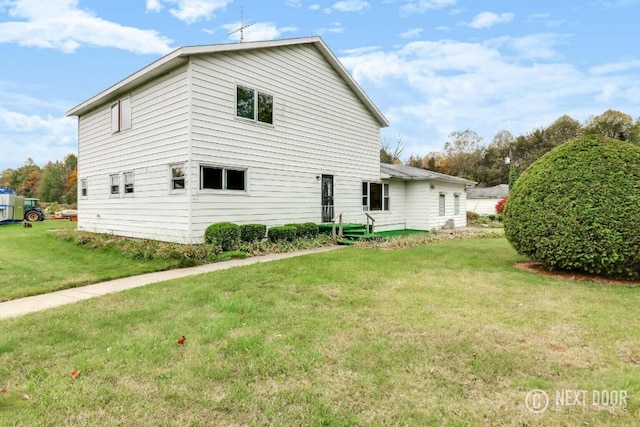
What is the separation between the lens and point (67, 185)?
5378 centimetres

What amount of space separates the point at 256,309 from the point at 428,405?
278cm

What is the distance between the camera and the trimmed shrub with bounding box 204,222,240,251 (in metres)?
10.2

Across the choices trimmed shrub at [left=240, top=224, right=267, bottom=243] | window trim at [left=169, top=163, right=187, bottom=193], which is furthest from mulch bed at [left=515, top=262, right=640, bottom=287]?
window trim at [left=169, top=163, right=187, bottom=193]

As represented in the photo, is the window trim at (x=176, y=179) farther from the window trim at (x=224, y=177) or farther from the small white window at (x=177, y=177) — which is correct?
the window trim at (x=224, y=177)

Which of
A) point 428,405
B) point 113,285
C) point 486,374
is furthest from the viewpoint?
point 113,285

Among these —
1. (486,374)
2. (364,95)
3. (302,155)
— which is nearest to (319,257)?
(302,155)

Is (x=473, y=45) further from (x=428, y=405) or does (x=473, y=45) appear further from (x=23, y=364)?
(x=23, y=364)

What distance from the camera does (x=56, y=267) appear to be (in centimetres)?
867

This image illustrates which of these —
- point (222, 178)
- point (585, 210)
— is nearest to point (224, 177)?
point (222, 178)

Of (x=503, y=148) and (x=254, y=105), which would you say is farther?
(x=503, y=148)

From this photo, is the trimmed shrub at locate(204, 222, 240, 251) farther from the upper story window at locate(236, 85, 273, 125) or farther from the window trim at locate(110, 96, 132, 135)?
the window trim at locate(110, 96, 132, 135)

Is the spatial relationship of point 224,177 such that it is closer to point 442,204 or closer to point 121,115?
point 121,115

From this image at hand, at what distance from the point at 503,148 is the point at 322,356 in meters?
60.8

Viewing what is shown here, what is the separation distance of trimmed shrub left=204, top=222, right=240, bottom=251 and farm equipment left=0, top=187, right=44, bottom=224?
73.4 ft
